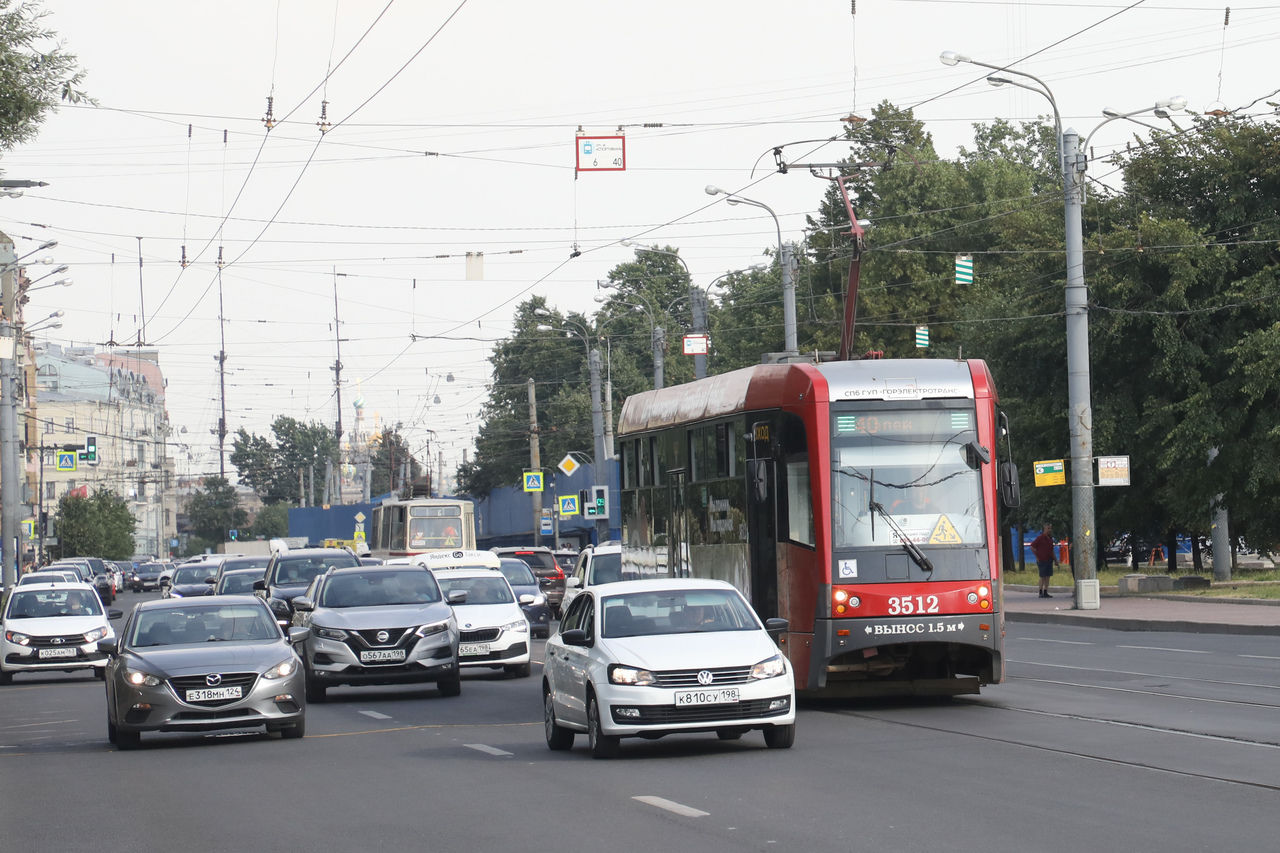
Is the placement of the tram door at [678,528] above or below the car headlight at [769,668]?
above

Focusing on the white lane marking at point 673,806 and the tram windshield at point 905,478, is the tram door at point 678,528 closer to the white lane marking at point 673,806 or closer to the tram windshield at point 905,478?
the tram windshield at point 905,478

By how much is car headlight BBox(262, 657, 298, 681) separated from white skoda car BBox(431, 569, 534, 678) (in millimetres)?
7335

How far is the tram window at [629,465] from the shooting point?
2331 cm

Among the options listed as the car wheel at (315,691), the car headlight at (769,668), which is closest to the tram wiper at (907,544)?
the car headlight at (769,668)

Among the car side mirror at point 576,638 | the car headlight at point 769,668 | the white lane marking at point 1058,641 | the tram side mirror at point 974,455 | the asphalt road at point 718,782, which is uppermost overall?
the tram side mirror at point 974,455

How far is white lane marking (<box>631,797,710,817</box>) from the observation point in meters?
10.5

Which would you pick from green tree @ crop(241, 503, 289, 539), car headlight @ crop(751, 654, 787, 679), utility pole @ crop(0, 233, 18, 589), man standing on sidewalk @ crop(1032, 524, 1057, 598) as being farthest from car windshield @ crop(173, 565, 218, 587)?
green tree @ crop(241, 503, 289, 539)

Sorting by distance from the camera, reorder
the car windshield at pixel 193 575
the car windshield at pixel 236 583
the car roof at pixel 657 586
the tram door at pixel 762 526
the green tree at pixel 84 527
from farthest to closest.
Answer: the green tree at pixel 84 527 → the car windshield at pixel 193 575 → the car windshield at pixel 236 583 → the tram door at pixel 762 526 → the car roof at pixel 657 586

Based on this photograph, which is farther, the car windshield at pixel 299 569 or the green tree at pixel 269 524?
the green tree at pixel 269 524

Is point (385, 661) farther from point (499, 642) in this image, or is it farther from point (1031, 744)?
point (1031, 744)

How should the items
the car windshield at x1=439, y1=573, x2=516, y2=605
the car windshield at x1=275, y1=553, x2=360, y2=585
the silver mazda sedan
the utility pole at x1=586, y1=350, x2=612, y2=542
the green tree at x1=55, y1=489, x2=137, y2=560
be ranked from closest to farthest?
the silver mazda sedan, the car windshield at x1=439, y1=573, x2=516, y2=605, the car windshield at x1=275, y1=553, x2=360, y2=585, the utility pole at x1=586, y1=350, x2=612, y2=542, the green tree at x1=55, y1=489, x2=137, y2=560

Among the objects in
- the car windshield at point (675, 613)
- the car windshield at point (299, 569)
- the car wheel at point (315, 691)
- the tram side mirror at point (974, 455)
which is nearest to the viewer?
the car windshield at point (675, 613)

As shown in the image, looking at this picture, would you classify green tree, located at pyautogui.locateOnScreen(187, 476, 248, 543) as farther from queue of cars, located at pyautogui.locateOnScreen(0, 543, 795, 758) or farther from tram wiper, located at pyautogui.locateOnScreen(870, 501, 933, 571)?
tram wiper, located at pyautogui.locateOnScreen(870, 501, 933, 571)

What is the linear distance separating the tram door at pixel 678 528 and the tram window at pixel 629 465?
1752 mm
